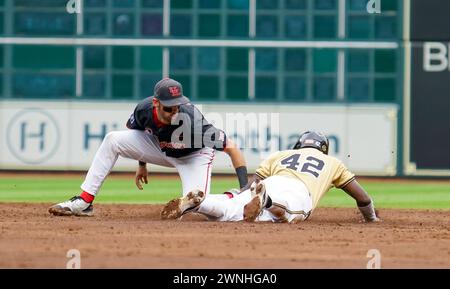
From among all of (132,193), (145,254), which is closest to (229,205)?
(145,254)

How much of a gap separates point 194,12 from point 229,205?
10083mm

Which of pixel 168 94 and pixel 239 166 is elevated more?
pixel 168 94

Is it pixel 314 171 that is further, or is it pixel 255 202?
pixel 314 171

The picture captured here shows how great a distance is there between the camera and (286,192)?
8.98 metres

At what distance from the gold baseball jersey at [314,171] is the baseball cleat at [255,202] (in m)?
0.49

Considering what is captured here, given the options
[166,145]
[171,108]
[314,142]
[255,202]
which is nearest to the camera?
[255,202]

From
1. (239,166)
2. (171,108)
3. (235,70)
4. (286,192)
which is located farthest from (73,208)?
(235,70)

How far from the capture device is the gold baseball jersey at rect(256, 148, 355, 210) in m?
9.17

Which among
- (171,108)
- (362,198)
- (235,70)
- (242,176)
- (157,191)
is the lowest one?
(157,191)

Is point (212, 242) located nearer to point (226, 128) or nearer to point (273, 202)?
point (273, 202)

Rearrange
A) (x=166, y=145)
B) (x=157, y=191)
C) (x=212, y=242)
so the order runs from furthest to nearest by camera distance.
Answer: (x=157, y=191) → (x=166, y=145) → (x=212, y=242)

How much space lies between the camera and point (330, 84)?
750 inches

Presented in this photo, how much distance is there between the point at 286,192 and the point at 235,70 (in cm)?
1012

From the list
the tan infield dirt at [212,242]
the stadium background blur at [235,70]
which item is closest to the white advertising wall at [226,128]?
the stadium background blur at [235,70]
